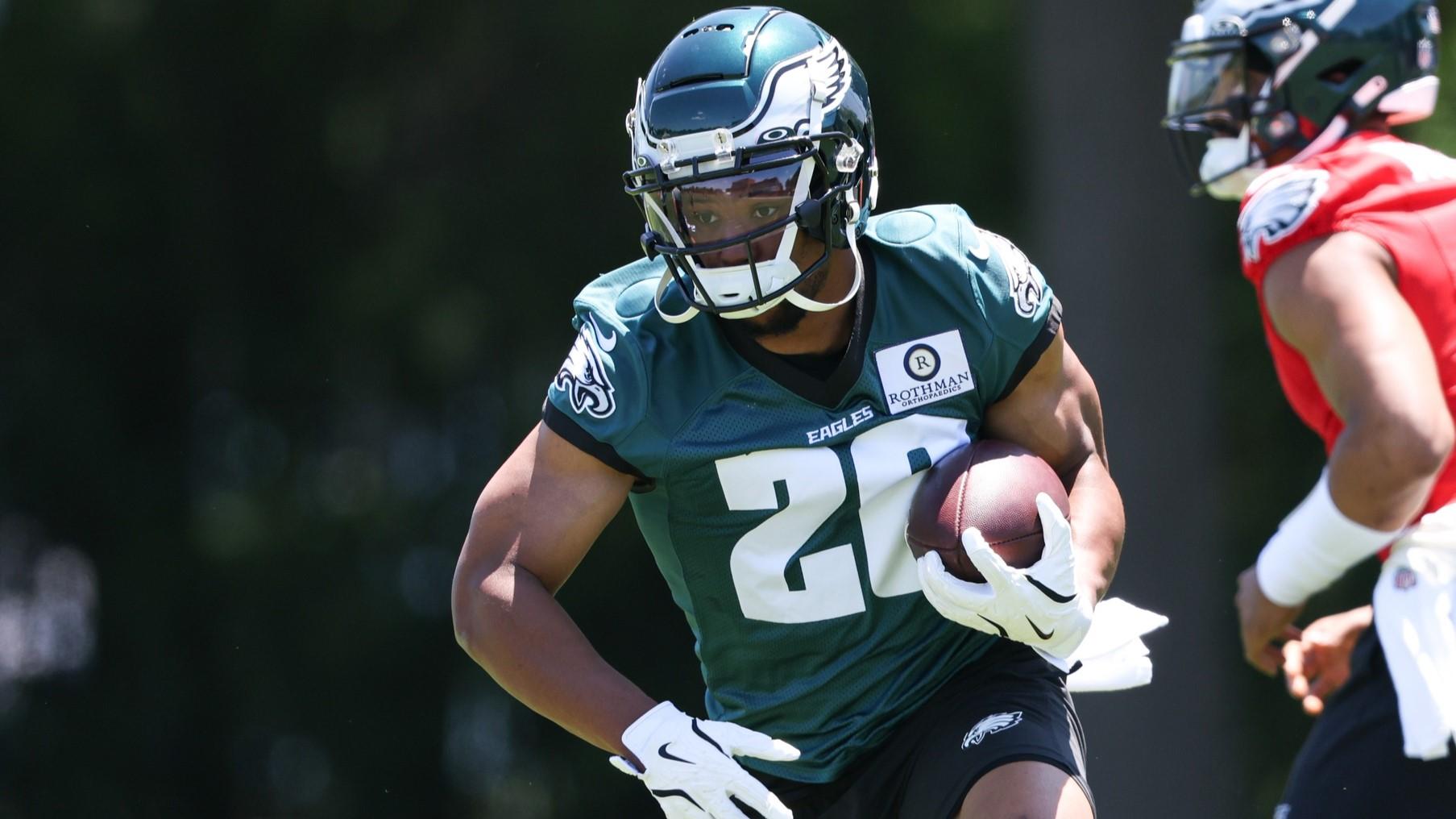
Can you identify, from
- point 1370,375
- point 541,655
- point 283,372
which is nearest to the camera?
point 1370,375

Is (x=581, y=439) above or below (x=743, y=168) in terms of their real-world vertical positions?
below

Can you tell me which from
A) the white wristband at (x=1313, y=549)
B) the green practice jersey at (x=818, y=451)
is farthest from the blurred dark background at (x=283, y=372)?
the white wristband at (x=1313, y=549)

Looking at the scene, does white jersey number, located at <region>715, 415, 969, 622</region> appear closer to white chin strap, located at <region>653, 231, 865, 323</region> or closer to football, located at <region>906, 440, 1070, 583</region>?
football, located at <region>906, 440, 1070, 583</region>

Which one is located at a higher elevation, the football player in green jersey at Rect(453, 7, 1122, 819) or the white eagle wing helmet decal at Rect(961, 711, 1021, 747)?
the football player in green jersey at Rect(453, 7, 1122, 819)

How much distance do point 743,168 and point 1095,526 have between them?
859 mm

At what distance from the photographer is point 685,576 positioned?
3.11 m

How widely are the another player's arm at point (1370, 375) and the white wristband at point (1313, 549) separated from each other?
0.03 m

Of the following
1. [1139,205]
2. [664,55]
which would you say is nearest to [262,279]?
[1139,205]

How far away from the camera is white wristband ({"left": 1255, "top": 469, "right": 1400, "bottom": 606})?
8.64ft

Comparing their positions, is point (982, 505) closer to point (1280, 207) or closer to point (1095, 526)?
point (1095, 526)

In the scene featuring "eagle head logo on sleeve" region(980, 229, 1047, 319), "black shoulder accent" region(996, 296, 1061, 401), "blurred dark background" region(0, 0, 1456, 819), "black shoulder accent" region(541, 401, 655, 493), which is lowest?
"blurred dark background" region(0, 0, 1456, 819)

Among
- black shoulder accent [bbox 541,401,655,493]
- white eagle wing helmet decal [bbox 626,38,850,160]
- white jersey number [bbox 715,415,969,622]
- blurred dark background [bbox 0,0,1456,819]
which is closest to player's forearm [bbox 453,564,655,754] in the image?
black shoulder accent [bbox 541,401,655,493]

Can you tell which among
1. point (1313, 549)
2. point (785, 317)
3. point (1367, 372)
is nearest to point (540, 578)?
point (785, 317)

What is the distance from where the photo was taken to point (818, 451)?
9.75 ft
